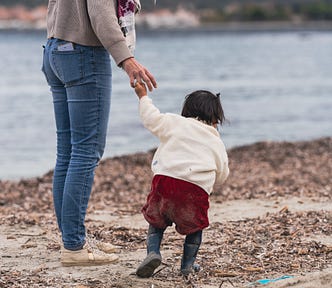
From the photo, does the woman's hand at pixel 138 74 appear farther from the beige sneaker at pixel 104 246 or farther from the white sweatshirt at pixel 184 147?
the beige sneaker at pixel 104 246

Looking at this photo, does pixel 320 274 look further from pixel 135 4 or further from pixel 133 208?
pixel 133 208

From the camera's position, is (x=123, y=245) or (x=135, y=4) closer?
(x=135, y=4)

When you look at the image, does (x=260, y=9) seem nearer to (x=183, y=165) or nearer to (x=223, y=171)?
(x=223, y=171)

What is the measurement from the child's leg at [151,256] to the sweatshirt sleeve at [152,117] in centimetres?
57

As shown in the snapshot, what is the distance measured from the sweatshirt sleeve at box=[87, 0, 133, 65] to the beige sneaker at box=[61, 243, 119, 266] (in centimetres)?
122

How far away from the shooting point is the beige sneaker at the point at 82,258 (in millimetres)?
4922

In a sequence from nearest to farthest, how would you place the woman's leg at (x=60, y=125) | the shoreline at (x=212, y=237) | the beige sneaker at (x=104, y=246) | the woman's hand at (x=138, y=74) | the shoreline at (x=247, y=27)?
the woman's hand at (x=138, y=74) → the shoreline at (x=212, y=237) → the woman's leg at (x=60, y=125) → the beige sneaker at (x=104, y=246) → the shoreline at (x=247, y=27)

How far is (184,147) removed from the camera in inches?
176

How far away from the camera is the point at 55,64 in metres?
4.71

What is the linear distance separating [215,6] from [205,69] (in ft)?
199

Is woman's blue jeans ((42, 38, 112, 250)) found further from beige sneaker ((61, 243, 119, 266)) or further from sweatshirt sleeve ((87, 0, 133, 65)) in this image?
sweatshirt sleeve ((87, 0, 133, 65))

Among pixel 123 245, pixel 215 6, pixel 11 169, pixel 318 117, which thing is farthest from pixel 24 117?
pixel 215 6

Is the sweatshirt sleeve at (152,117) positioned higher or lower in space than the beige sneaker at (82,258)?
higher

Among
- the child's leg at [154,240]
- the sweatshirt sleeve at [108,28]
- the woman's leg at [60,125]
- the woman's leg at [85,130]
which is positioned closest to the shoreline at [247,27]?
the woman's leg at [60,125]
